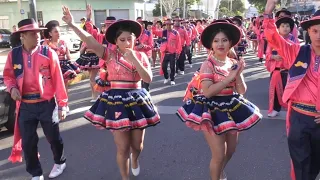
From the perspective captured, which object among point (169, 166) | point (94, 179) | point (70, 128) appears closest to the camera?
point (94, 179)

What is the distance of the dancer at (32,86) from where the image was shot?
13.1ft

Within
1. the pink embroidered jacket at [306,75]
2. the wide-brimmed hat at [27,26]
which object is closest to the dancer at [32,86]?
the wide-brimmed hat at [27,26]

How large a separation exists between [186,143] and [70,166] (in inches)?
72.2

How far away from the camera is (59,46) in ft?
22.8

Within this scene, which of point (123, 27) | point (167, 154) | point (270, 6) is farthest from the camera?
point (167, 154)

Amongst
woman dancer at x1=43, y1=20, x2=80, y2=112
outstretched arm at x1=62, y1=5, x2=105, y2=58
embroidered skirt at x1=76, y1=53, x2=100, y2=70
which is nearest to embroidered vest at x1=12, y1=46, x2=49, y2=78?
outstretched arm at x1=62, y1=5, x2=105, y2=58

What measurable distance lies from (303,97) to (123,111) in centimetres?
178

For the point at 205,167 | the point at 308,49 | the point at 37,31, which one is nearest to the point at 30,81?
the point at 37,31

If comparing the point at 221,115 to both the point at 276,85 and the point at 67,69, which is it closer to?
the point at 276,85

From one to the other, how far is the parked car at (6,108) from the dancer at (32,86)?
195cm

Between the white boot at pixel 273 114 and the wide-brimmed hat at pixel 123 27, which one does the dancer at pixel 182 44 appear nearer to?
the white boot at pixel 273 114

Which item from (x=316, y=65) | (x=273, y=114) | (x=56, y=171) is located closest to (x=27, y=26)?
(x=56, y=171)

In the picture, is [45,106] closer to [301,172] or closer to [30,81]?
[30,81]

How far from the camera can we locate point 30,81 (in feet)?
13.1
